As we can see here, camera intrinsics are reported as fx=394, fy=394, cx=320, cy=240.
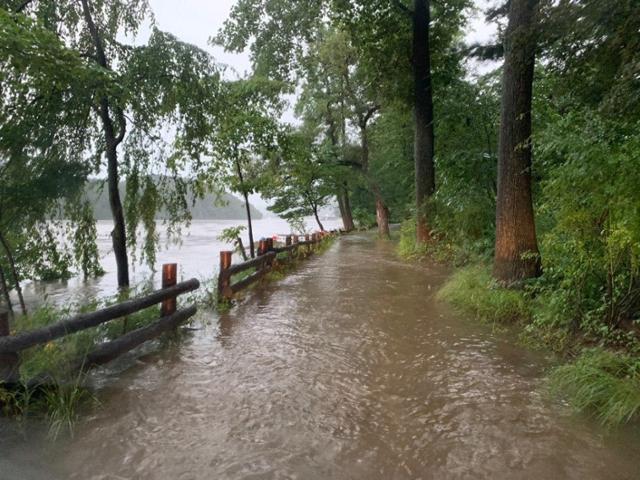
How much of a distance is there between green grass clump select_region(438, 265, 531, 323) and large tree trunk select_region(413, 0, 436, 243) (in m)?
5.72

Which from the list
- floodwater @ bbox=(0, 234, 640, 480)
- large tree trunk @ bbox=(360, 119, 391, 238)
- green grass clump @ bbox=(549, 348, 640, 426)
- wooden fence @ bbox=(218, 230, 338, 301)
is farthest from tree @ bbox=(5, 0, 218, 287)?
large tree trunk @ bbox=(360, 119, 391, 238)

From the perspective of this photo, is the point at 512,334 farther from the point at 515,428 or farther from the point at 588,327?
the point at 515,428

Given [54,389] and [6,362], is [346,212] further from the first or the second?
[6,362]

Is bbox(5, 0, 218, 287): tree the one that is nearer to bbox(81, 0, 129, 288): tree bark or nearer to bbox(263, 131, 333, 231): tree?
bbox(81, 0, 129, 288): tree bark

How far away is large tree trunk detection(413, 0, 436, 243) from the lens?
12266mm

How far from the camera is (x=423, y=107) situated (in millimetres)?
12586

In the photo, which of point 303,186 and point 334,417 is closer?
point 334,417

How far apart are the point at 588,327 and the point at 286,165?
600 inches

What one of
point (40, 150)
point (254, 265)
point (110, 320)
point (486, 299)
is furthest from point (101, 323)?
point (486, 299)

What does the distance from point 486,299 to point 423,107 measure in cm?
817

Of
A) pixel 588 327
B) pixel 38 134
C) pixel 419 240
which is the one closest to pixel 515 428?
pixel 588 327

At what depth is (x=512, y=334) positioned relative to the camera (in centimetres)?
537

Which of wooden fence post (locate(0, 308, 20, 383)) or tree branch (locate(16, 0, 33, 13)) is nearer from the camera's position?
wooden fence post (locate(0, 308, 20, 383))

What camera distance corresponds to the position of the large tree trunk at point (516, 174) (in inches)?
254
